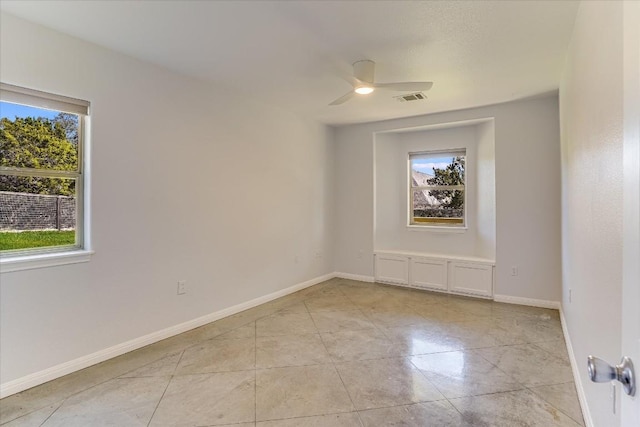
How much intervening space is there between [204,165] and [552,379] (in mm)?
3665

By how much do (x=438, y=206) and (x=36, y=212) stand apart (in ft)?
17.0

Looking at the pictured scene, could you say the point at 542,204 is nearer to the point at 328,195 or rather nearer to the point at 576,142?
the point at 576,142

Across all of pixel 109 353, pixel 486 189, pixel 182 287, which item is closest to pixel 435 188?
pixel 486 189

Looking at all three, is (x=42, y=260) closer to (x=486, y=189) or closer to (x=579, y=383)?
(x=579, y=383)

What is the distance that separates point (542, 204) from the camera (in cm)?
416

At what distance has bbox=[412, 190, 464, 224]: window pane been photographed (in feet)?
17.6

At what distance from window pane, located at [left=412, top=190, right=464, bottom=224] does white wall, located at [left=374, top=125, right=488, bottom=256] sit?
156mm

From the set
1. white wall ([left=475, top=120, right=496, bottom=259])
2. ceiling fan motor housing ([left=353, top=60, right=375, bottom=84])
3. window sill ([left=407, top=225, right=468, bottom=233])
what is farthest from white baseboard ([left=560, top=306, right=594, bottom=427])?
ceiling fan motor housing ([left=353, top=60, right=375, bottom=84])

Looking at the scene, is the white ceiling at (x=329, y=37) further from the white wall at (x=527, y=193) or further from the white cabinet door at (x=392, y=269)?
the white cabinet door at (x=392, y=269)

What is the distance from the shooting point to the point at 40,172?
8.17ft

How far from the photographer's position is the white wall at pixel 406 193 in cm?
518

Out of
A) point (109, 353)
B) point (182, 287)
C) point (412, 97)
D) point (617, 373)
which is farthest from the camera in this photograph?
point (412, 97)

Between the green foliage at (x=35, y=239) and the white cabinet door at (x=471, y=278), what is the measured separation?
458 centimetres

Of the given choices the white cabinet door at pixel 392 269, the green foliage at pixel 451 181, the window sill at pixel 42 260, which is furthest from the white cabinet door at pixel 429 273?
the window sill at pixel 42 260
